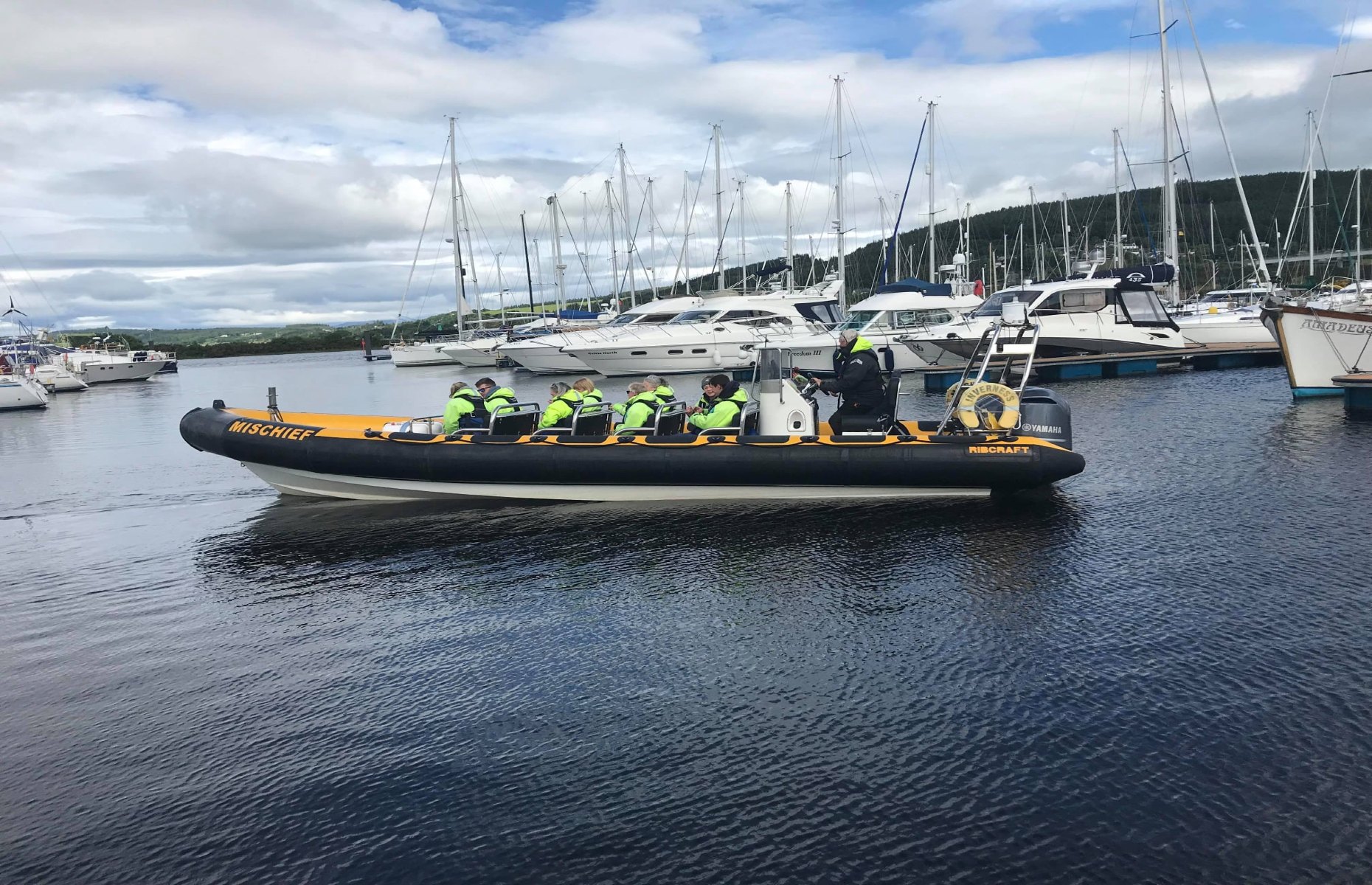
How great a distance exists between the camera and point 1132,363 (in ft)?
86.9

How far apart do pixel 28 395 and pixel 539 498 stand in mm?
30647

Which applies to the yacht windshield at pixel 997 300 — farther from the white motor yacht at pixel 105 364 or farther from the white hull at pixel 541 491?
the white motor yacht at pixel 105 364

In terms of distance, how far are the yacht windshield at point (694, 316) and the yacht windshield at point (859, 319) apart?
194 inches

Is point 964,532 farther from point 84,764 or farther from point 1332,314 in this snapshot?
point 1332,314

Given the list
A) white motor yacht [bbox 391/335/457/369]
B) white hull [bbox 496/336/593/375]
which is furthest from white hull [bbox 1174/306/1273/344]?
white motor yacht [bbox 391/335/457/369]

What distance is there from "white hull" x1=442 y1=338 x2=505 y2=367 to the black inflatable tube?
33068 mm

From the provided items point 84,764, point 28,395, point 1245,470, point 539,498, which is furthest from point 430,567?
point 28,395

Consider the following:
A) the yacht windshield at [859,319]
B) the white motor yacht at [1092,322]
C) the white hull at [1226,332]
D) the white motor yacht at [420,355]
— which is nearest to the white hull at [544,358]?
the yacht windshield at [859,319]

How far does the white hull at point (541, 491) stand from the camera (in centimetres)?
1090

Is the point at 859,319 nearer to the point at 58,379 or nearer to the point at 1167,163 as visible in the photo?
the point at 1167,163

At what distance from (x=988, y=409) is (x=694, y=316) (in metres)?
23.1

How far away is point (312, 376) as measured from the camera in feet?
173

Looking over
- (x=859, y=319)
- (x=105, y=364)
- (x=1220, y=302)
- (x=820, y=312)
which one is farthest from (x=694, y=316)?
(x=105, y=364)

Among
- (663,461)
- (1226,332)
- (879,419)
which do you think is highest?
(1226,332)
